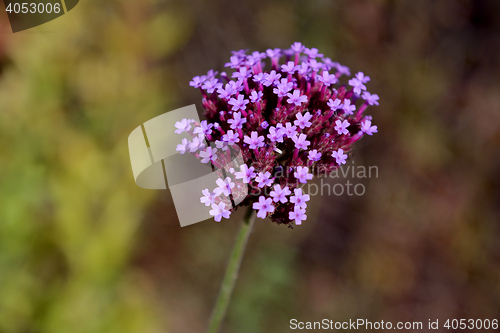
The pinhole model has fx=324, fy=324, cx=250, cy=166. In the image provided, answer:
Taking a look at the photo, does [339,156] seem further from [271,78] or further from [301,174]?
[271,78]

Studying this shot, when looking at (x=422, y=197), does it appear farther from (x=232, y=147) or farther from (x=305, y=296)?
(x=232, y=147)

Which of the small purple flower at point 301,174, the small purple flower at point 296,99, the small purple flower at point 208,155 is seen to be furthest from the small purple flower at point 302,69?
the small purple flower at point 208,155

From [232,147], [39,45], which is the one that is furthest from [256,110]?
[39,45]

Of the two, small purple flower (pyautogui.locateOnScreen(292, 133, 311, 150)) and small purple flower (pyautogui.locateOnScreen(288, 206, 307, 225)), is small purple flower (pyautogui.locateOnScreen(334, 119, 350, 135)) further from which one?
small purple flower (pyautogui.locateOnScreen(288, 206, 307, 225))

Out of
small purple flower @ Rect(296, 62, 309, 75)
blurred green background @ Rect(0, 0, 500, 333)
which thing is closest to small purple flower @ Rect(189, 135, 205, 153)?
small purple flower @ Rect(296, 62, 309, 75)

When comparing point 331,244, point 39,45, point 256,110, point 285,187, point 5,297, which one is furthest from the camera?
point 331,244
